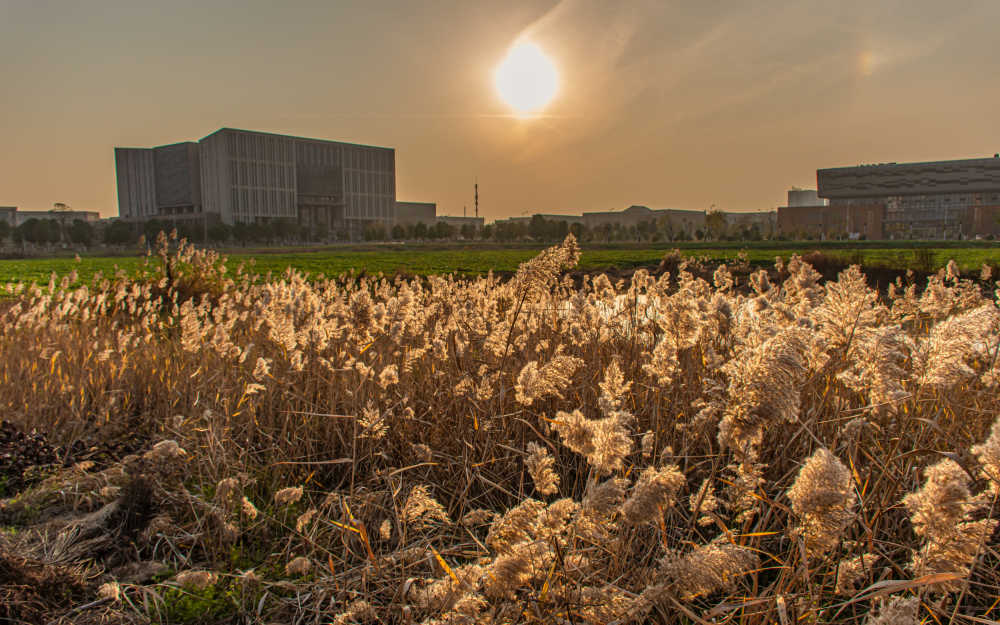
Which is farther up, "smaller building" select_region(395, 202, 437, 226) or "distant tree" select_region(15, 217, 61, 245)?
"smaller building" select_region(395, 202, 437, 226)

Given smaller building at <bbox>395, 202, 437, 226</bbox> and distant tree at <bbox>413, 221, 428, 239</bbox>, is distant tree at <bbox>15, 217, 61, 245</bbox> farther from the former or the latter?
smaller building at <bbox>395, 202, 437, 226</bbox>

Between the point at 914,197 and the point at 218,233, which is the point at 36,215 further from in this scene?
the point at 914,197

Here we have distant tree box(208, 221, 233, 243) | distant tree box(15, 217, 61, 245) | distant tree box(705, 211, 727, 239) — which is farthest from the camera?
distant tree box(208, 221, 233, 243)

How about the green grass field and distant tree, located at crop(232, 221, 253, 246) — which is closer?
the green grass field

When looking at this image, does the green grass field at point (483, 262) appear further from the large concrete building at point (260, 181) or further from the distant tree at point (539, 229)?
the large concrete building at point (260, 181)

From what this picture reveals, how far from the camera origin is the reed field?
4.47 ft

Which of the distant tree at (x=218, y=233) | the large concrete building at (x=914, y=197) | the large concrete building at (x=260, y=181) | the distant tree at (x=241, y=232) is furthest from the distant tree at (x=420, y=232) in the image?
the large concrete building at (x=914, y=197)

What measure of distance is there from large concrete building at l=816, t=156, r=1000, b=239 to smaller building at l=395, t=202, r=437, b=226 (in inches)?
3203

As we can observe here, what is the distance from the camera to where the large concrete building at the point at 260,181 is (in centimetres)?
9831

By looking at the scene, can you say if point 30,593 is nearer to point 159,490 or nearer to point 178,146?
point 159,490

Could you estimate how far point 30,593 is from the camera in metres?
2.08

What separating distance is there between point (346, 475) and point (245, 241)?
9125 centimetres

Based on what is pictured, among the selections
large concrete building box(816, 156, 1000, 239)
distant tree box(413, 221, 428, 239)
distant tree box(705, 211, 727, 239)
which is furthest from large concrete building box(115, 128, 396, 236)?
large concrete building box(816, 156, 1000, 239)

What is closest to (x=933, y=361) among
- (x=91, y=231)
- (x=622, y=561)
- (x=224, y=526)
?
(x=622, y=561)
